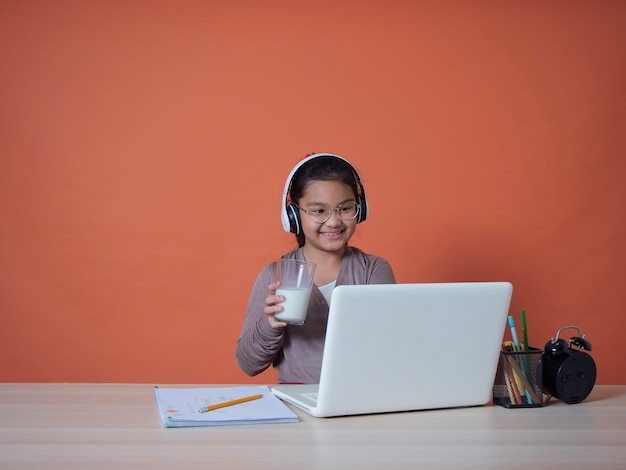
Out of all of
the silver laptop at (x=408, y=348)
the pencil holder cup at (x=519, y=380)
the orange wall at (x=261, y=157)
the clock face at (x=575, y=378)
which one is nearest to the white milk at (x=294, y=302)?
the silver laptop at (x=408, y=348)

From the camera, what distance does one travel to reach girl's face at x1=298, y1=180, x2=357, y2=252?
214 cm

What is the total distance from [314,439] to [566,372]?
0.63 m

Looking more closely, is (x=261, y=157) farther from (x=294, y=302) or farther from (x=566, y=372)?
(x=566, y=372)

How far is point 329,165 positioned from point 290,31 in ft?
4.68

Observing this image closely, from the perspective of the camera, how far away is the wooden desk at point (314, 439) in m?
1.16

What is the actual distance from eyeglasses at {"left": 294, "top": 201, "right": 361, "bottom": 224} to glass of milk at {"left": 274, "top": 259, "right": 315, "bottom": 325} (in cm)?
50

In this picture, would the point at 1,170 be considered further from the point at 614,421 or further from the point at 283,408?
the point at 614,421

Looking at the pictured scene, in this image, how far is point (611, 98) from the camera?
11.3 feet

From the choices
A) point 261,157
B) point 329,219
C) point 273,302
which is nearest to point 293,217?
point 329,219

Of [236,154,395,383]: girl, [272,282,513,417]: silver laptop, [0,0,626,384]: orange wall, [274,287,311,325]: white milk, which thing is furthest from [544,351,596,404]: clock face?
[0,0,626,384]: orange wall

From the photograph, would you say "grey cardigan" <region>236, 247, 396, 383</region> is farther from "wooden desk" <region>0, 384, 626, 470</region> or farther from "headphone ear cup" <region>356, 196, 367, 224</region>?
"wooden desk" <region>0, 384, 626, 470</region>

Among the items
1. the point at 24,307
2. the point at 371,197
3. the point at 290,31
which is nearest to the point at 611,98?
the point at 371,197

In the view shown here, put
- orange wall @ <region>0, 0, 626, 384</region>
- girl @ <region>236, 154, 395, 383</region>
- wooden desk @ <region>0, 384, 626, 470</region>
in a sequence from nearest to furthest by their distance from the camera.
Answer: wooden desk @ <region>0, 384, 626, 470</region>
girl @ <region>236, 154, 395, 383</region>
orange wall @ <region>0, 0, 626, 384</region>

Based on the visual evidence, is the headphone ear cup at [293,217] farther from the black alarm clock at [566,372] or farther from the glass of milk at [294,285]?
the black alarm clock at [566,372]
